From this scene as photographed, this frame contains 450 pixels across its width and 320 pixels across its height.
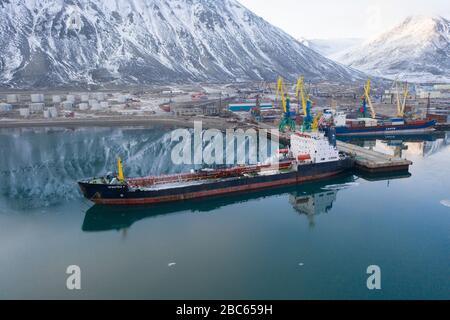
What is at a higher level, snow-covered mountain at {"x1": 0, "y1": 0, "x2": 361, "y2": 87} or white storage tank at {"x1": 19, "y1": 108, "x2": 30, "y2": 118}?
snow-covered mountain at {"x1": 0, "y1": 0, "x2": 361, "y2": 87}

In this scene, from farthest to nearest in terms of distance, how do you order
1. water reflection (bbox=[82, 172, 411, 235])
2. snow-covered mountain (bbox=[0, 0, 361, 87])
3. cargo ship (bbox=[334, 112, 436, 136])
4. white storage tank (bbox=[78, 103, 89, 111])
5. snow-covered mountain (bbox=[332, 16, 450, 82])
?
1. snow-covered mountain (bbox=[332, 16, 450, 82])
2. snow-covered mountain (bbox=[0, 0, 361, 87])
3. white storage tank (bbox=[78, 103, 89, 111])
4. cargo ship (bbox=[334, 112, 436, 136])
5. water reflection (bbox=[82, 172, 411, 235])

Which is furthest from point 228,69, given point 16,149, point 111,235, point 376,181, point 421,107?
point 111,235

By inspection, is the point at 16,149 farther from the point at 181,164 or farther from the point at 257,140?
the point at 257,140

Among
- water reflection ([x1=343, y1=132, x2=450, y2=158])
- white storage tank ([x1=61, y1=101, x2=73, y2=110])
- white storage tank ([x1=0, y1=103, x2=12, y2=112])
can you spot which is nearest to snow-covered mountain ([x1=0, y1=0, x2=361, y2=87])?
white storage tank ([x1=0, y1=103, x2=12, y2=112])

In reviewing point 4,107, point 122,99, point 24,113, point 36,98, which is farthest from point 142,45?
point 24,113

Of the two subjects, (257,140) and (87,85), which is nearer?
(257,140)

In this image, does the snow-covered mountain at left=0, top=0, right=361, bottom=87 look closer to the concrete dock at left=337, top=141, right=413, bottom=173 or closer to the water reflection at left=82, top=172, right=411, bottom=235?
the water reflection at left=82, top=172, right=411, bottom=235

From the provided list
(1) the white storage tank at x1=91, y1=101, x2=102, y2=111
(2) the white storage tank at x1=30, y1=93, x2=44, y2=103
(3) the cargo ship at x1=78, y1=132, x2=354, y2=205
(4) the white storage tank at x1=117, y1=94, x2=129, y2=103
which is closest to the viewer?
(3) the cargo ship at x1=78, y1=132, x2=354, y2=205

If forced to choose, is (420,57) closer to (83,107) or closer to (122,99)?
(122,99)
